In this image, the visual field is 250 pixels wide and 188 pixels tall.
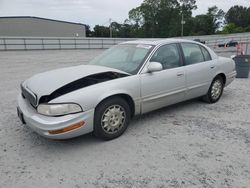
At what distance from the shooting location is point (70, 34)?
43938mm

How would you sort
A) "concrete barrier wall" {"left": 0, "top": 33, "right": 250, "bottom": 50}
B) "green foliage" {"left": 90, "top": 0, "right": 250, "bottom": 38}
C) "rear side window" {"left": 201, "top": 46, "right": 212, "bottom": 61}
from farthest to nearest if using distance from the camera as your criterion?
"green foliage" {"left": 90, "top": 0, "right": 250, "bottom": 38}
"concrete barrier wall" {"left": 0, "top": 33, "right": 250, "bottom": 50}
"rear side window" {"left": 201, "top": 46, "right": 212, "bottom": 61}

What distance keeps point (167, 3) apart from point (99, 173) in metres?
79.6

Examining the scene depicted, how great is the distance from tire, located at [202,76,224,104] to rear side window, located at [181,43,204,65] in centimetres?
67

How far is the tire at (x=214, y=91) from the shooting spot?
5012 mm

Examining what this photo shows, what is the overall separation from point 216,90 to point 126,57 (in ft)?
7.66

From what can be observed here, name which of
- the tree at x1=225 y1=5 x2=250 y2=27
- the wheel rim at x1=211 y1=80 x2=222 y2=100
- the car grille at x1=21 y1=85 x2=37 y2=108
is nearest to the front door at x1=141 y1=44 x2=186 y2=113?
the wheel rim at x1=211 y1=80 x2=222 y2=100

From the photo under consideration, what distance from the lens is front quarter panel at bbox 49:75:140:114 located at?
3.00 meters

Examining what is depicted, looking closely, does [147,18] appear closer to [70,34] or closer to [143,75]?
[70,34]

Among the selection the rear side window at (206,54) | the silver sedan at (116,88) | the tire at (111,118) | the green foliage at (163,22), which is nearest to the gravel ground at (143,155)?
the tire at (111,118)

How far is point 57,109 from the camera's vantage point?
2912mm

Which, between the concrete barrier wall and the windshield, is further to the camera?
the concrete barrier wall

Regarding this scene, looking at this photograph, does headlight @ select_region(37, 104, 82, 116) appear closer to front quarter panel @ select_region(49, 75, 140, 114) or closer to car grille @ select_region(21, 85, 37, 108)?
front quarter panel @ select_region(49, 75, 140, 114)

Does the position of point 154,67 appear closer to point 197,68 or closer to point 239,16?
point 197,68

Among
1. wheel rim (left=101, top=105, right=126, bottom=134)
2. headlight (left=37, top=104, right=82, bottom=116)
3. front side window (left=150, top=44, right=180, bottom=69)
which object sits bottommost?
wheel rim (left=101, top=105, right=126, bottom=134)
